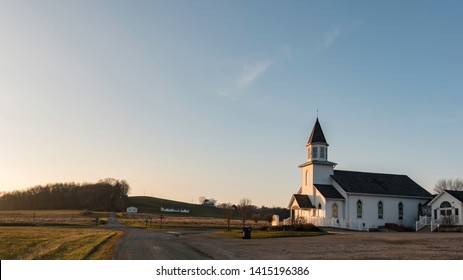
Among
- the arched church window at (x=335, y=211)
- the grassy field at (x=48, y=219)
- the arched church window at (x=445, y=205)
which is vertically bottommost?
the grassy field at (x=48, y=219)

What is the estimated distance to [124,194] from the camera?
187 metres

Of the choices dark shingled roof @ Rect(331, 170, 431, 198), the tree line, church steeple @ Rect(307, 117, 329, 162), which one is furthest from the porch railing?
the tree line

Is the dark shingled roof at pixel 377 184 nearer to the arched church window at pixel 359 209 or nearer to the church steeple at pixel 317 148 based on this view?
the arched church window at pixel 359 209

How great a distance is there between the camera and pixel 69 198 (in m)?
178

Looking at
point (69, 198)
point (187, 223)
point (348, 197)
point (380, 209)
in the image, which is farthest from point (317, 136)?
point (69, 198)

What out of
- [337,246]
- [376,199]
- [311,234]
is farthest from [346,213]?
[337,246]

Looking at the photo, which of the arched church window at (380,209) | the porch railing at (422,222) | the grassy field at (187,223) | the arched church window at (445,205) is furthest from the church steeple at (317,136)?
the arched church window at (445,205)

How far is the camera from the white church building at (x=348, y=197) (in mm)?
55062
